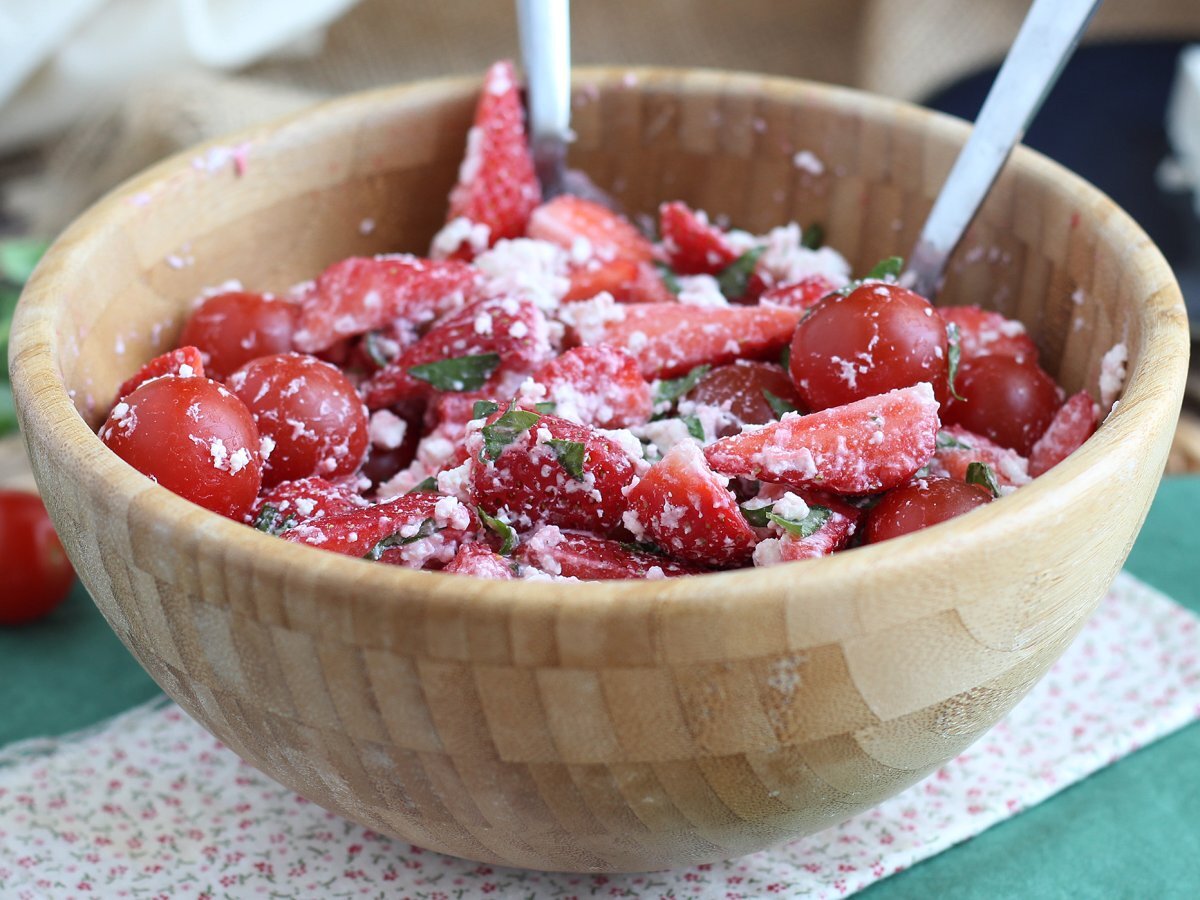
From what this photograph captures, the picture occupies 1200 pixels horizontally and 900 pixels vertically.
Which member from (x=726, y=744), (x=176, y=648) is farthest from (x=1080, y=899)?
(x=176, y=648)

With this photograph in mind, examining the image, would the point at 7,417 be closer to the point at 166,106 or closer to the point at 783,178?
the point at 166,106

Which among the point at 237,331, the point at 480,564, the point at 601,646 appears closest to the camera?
the point at 601,646

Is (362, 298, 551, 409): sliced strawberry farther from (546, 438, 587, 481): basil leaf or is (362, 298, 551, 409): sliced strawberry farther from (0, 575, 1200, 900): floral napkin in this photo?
(0, 575, 1200, 900): floral napkin

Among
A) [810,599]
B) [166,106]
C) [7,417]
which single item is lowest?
[7,417]

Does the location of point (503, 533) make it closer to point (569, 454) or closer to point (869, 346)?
point (569, 454)

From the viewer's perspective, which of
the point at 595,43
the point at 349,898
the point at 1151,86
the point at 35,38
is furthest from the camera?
the point at 595,43

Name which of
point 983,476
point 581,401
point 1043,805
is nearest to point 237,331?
point 581,401
